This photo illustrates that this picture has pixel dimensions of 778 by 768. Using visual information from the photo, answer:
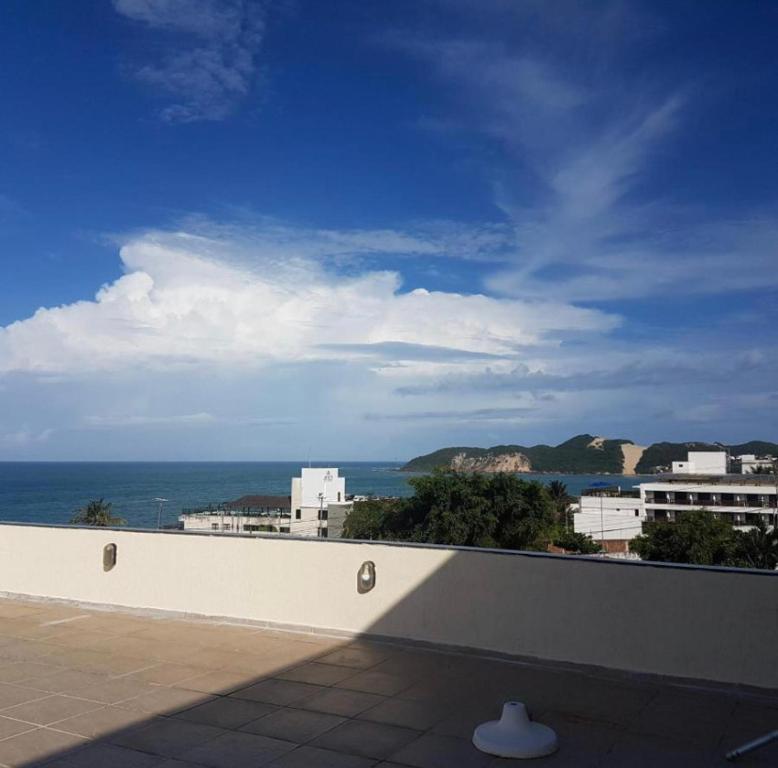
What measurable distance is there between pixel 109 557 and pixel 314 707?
11.8ft

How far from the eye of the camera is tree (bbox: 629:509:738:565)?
37.1m

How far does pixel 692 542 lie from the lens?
3856cm

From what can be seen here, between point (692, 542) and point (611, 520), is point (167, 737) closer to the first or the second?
point (692, 542)

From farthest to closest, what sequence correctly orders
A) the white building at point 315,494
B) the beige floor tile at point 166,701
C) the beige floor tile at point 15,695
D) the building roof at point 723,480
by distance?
the white building at point 315,494 → the building roof at point 723,480 → the beige floor tile at point 15,695 → the beige floor tile at point 166,701

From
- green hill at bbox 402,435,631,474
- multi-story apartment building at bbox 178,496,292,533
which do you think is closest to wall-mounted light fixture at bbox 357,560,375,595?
multi-story apartment building at bbox 178,496,292,533

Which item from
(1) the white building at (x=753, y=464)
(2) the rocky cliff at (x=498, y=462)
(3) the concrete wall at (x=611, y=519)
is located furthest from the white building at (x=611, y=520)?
(2) the rocky cliff at (x=498, y=462)

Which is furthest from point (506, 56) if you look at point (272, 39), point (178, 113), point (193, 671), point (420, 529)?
point (420, 529)

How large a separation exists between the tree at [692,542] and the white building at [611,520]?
4.92 metres

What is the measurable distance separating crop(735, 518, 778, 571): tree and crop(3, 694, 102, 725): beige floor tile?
116 feet

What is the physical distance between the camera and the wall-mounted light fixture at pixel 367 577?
554 cm

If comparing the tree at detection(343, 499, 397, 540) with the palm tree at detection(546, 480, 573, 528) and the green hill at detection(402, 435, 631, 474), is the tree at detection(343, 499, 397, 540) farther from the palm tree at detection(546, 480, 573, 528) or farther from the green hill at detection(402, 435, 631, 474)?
the green hill at detection(402, 435, 631, 474)

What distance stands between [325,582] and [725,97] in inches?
527

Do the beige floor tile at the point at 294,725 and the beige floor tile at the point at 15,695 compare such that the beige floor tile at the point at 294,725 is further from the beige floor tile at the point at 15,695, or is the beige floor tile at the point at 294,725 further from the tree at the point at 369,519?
the tree at the point at 369,519

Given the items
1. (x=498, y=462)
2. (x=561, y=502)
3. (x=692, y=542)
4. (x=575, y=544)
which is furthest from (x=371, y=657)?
(x=498, y=462)
